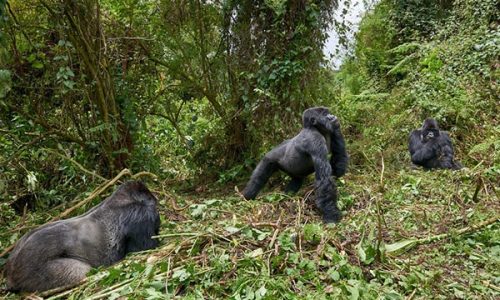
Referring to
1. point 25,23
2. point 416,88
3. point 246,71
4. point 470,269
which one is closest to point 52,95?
point 25,23

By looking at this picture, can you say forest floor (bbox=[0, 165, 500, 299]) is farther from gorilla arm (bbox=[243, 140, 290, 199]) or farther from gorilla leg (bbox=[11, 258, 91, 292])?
gorilla arm (bbox=[243, 140, 290, 199])

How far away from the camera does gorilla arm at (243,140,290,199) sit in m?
4.84

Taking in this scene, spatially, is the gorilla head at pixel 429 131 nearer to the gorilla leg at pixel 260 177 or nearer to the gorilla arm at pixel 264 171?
the gorilla arm at pixel 264 171

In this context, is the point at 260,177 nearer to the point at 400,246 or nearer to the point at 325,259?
the point at 400,246

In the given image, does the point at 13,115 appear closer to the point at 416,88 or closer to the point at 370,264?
the point at 370,264

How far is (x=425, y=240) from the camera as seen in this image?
3066mm

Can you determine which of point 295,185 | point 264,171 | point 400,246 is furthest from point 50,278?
point 295,185

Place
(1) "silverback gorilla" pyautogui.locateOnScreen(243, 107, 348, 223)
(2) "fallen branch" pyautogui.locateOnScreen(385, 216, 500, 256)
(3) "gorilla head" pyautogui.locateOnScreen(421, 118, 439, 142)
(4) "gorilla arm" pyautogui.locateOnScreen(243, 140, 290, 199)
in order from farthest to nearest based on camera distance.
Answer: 1. (3) "gorilla head" pyautogui.locateOnScreen(421, 118, 439, 142)
2. (4) "gorilla arm" pyautogui.locateOnScreen(243, 140, 290, 199)
3. (1) "silverback gorilla" pyautogui.locateOnScreen(243, 107, 348, 223)
4. (2) "fallen branch" pyautogui.locateOnScreen(385, 216, 500, 256)

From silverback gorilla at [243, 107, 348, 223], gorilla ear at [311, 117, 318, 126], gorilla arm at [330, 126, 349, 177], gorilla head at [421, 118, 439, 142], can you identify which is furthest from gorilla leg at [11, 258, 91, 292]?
gorilla head at [421, 118, 439, 142]

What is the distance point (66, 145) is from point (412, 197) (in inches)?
150

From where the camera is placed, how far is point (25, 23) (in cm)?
494

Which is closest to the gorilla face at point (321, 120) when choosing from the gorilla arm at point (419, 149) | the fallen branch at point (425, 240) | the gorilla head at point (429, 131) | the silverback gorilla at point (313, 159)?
the silverback gorilla at point (313, 159)

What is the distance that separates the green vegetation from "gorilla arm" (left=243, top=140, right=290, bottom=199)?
20 centimetres

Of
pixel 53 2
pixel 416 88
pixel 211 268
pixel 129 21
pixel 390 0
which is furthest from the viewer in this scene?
pixel 390 0
